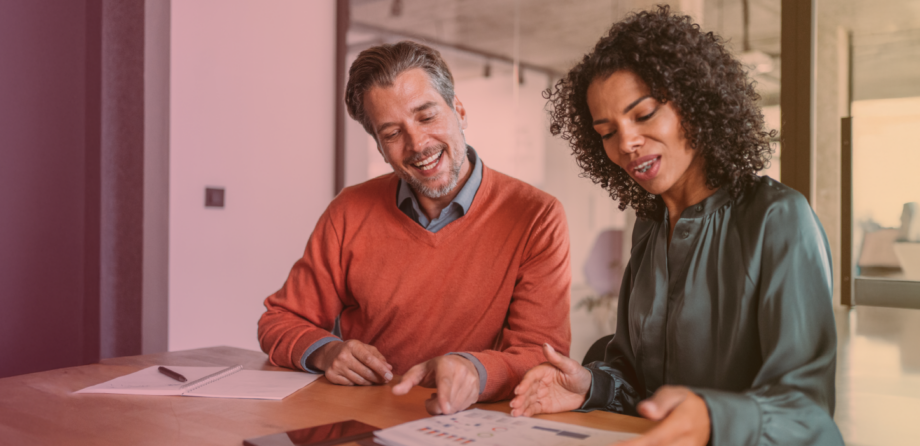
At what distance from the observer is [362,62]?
1.60 metres

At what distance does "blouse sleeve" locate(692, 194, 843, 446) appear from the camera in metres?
0.78

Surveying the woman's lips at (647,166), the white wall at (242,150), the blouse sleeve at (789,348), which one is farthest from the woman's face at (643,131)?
the white wall at (242,150)

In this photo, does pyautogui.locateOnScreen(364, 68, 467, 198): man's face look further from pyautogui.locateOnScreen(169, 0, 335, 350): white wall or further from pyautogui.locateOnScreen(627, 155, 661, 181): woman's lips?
pyautogui.locateOnScreen(169, 0, 335, 350): white wall

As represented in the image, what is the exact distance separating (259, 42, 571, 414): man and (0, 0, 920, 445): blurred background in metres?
1.04

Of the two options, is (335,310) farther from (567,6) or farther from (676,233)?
(567,6)

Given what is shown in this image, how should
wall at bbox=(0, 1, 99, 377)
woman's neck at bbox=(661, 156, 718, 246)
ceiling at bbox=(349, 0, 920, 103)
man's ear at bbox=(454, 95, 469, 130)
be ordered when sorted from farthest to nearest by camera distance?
wall at bbox=(0, 1, 99, 377), ceiling at bbox=(349, 0, 920, 103), man's ear at bbox=(454, 95, 469, 130), woman's neck at bbox=(661, 156, 718, 246)

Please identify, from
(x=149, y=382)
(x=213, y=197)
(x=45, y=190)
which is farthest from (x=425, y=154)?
(x=45, y=190)

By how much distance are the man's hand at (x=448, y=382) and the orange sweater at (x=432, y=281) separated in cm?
28

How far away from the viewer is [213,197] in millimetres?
2926

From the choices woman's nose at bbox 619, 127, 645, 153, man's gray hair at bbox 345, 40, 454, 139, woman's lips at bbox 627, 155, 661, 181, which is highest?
man's gray hair at bbox 345, 40, 454, 139

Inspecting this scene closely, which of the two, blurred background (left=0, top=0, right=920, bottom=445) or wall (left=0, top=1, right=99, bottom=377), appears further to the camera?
wall (left=0, top=1, right=99, bottom=377)

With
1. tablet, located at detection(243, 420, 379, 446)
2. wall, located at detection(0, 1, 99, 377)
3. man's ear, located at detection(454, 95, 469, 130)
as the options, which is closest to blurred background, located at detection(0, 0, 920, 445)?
wall, located at detection(0, 1, 99, 377)

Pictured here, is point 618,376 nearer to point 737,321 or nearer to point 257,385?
point 737,321

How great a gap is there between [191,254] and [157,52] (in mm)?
908
